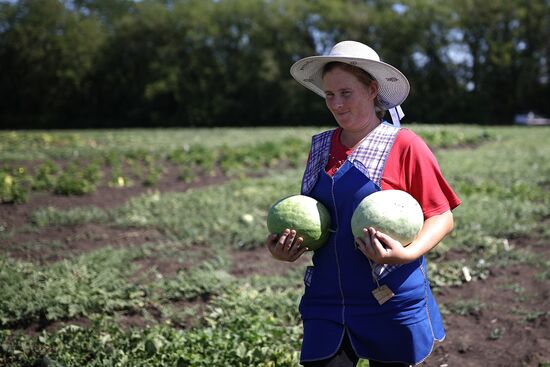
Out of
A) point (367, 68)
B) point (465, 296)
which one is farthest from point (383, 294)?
point (465, 296)

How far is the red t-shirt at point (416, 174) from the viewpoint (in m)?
2.44

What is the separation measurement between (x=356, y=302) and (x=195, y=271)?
3007 mm

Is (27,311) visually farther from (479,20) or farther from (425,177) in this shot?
(479,20)

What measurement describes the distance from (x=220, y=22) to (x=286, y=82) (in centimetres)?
732

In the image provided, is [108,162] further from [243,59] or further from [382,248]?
[243,59]

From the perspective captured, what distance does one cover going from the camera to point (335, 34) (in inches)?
1547

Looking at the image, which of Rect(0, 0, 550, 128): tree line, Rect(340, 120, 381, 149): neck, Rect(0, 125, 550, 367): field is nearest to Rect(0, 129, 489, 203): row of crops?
Rect(0, 125, 550, 367): field

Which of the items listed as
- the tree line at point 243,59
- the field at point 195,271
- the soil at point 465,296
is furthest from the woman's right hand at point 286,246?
the tree line at point 243,59

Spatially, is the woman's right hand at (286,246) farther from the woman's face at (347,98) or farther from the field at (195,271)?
the field at (195,271)

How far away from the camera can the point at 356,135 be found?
2574 mm

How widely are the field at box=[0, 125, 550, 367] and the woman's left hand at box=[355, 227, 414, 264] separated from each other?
148cm

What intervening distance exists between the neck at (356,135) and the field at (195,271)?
1519 millimetres

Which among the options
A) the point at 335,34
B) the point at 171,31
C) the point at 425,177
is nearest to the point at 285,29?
the point at 335,34

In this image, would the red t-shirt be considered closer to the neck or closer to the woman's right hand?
the neck
